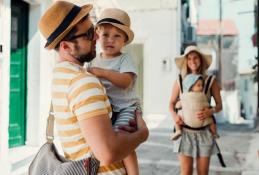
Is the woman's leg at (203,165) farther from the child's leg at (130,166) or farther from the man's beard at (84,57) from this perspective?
the man's beard at (84,57)

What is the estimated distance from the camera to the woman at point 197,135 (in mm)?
3092

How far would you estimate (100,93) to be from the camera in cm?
118

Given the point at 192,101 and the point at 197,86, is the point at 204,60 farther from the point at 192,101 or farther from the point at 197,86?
the point at 192,101

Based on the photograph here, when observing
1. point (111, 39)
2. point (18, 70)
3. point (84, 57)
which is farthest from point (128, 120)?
point (18, 70)

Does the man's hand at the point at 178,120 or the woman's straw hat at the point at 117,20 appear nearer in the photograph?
the woman's straw hat at the point at 117,20

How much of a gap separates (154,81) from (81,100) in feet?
31.4

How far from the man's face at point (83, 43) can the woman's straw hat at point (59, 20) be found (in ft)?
0.10

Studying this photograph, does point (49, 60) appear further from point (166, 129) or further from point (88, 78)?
point (166, 129)

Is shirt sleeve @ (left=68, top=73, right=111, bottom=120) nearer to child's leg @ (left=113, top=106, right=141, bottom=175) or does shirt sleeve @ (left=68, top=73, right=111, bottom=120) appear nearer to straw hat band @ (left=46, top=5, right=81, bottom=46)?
straw hat band @ (left=46, top=5, right=81, bottom=46)

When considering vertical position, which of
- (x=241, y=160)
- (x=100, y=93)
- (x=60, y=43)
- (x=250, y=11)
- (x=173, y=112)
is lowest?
(x=241, y=160)

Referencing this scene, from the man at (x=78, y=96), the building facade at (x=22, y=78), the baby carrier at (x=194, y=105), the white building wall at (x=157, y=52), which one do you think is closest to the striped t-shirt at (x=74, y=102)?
the man at (x=78, y=96)

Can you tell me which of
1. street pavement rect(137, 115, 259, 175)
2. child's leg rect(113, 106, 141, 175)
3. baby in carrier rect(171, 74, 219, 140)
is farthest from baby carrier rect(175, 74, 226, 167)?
street pavement rect(137, 115, 259, 175)

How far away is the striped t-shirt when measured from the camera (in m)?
1.15

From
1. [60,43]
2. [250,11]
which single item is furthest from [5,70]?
[250,11]
